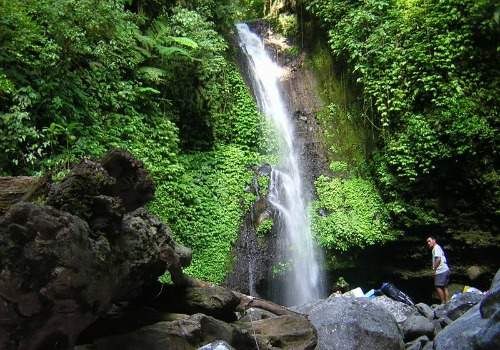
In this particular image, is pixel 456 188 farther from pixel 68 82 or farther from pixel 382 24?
pixel 68 82

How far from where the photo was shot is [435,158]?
1000cm

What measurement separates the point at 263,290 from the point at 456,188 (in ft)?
15.2

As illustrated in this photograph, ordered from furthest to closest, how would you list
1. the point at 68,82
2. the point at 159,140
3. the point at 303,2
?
the point at 303,2
the point at 159,140
the point at 68,82

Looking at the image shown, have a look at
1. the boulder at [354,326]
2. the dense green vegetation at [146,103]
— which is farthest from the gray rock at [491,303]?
the dense green vegetation at [146,103]

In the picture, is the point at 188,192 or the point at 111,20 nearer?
the point at 111,20

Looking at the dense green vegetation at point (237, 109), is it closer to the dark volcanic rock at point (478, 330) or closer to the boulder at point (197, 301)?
the boulder at point (197, 301)

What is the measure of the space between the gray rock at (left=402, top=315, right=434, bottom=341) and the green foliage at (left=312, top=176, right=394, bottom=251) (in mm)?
3749

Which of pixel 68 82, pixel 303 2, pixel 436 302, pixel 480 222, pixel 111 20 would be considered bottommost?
pixel 436 302

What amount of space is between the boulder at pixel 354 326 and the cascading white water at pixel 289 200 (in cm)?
435

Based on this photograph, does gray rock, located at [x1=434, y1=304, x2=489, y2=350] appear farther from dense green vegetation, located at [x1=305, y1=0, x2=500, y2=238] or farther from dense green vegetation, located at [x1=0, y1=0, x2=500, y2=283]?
dense green vegetation, located at [x1=305, y1=0, x2=500, y2=238]

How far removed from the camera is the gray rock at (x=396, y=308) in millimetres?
7414

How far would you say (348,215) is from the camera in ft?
35.4

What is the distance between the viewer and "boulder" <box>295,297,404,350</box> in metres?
5.47

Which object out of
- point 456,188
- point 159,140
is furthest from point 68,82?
point 456,188
